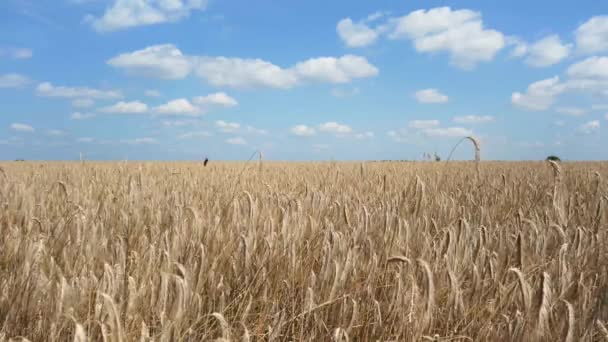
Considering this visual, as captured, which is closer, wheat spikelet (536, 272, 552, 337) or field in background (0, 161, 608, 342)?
wheat spikelet (536, 272, 552, 337)

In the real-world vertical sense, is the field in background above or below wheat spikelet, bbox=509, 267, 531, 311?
below

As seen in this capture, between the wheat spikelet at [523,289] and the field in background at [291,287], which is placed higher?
the wheat spikelet at [523,289]

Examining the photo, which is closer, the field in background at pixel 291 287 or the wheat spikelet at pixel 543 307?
the wheat spikelet at pixel 543 307

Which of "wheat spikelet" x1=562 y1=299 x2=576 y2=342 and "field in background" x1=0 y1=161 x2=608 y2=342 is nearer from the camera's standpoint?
"wheat spikelet" x1=562 y1=299 x2=576 y2=342

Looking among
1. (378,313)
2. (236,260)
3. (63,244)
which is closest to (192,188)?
(63,244)

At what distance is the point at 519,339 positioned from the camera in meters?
1.30

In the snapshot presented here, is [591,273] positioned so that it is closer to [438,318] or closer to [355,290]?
[438,318]

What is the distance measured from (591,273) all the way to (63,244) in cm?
232

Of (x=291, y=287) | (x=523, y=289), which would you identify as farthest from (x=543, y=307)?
(x=291, y=287)

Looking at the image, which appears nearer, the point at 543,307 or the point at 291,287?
the point at 543,307

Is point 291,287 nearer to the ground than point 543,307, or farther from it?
nearer to the ground

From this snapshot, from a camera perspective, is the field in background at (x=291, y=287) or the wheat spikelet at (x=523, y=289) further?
the field in background at (x=291, y=287)

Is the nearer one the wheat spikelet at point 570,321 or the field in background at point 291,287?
the wheat spikelet at point 570,321

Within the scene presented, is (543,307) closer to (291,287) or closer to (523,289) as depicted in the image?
(523,289)
